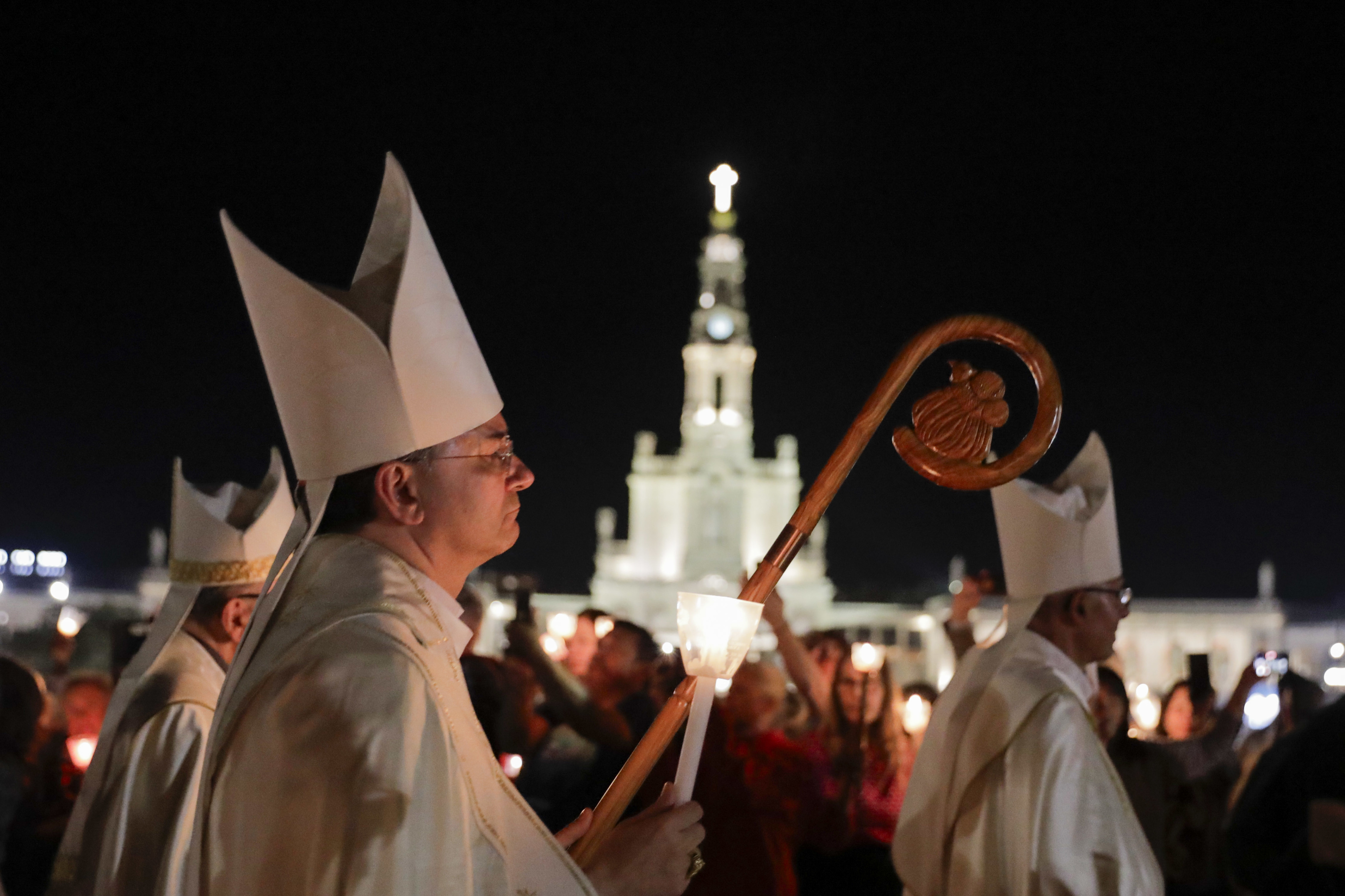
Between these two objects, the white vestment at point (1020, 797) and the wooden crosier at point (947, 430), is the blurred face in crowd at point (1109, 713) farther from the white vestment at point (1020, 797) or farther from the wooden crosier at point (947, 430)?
the wooden crosier at point (947, 430)

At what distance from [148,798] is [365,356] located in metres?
1.82

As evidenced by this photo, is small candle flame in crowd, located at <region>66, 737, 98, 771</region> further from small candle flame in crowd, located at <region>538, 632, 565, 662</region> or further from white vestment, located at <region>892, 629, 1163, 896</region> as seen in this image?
small candle flame in crowd, located at <region>538, 632, 565, 662</region>

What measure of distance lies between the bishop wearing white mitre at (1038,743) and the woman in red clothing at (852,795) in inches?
69.4

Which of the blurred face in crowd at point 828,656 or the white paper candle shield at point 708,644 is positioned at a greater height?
the white paper candle shield at point 708,644

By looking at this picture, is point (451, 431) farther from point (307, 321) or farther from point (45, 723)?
point (45, 723)

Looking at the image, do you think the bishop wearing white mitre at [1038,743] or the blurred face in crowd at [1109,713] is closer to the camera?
the bishop wearing white mitre at [1038,743]

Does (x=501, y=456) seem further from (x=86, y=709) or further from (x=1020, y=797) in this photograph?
(x=86, y=709)

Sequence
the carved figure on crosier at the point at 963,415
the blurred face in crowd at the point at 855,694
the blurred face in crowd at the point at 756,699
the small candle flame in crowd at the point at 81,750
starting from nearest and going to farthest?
the carved figure on crosier at the point at 963,415 < the blurred face in crowd at the point at 756,699 < the small candle flame in crowd at the point at 81,750 < the blurred face in crowd at the point at 855,694

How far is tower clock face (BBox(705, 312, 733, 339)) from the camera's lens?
236ft

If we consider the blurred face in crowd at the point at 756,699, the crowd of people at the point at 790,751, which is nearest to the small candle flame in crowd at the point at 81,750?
the crowd of people at the point at 790,751

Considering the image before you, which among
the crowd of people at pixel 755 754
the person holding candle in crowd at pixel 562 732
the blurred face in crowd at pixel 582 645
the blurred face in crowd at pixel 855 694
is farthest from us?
the blurred face in crowd at pixel 582 645

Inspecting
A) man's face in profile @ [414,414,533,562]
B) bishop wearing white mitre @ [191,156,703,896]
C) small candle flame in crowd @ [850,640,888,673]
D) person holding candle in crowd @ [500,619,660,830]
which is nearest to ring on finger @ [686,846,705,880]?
bishop wearing white mitre @ [191,156,703,896]

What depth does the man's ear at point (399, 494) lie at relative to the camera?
222 centimetres

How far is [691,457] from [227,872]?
228 feet
